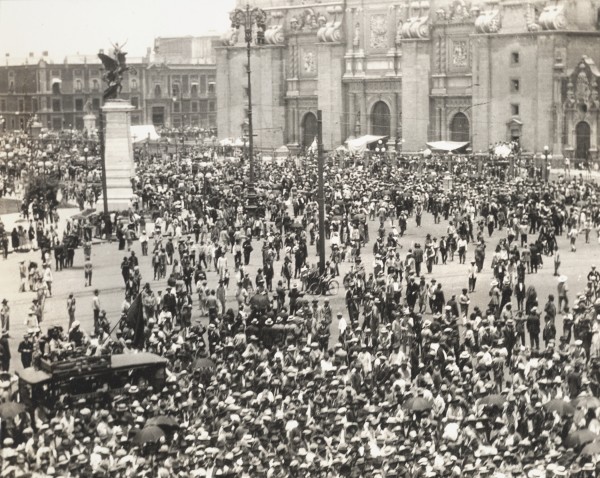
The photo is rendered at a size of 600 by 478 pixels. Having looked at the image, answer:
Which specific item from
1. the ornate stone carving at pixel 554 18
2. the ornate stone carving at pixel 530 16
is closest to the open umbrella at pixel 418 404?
the ornate stone carving at pixel 554 18

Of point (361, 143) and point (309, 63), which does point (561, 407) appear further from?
point (309, 63)

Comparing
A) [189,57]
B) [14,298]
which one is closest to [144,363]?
[14,298]

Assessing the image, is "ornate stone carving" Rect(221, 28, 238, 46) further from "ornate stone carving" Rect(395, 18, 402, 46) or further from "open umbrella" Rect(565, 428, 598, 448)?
"open umbrella" Rect(565, 428, 598, 448)

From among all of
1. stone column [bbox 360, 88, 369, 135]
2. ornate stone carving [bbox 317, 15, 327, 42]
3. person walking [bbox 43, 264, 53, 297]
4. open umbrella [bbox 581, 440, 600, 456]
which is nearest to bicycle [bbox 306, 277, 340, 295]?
person walking [bbox 43, 264, 53, 297]

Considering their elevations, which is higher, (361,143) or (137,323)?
(361,143)

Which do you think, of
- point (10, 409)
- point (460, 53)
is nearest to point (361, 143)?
point (460, 53)

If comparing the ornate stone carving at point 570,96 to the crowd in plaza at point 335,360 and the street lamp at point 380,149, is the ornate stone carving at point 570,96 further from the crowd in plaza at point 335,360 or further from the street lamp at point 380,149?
the crowd in plaza at point 335,360
